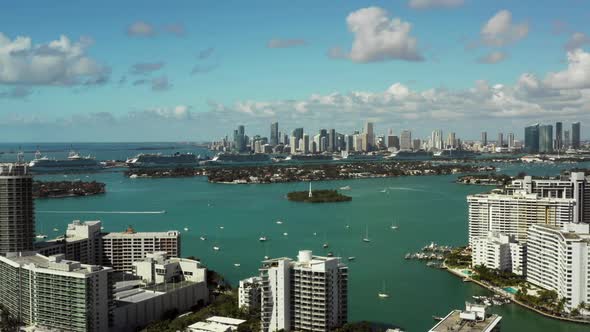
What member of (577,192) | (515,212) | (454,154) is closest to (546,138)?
(454,154)

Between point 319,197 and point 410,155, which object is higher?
point 410,155

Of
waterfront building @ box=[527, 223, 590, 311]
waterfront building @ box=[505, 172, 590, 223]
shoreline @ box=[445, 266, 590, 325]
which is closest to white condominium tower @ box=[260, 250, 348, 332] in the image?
shoreline @ box=[445, 266, 590, 325]

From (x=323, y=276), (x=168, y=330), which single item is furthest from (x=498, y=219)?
(x=168, y=330)

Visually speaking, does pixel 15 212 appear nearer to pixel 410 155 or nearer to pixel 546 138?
pixel 410 155

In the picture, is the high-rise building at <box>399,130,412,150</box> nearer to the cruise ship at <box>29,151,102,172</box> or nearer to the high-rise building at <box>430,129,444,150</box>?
the high-rise building at <box>430,129,444,150</box>

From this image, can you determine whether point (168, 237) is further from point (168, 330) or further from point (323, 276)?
point (323, 276)

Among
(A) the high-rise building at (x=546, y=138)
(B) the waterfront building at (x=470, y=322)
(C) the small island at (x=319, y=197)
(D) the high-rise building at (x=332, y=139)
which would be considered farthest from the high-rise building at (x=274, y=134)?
(B) the waterfront building at (x=470, y=322)
